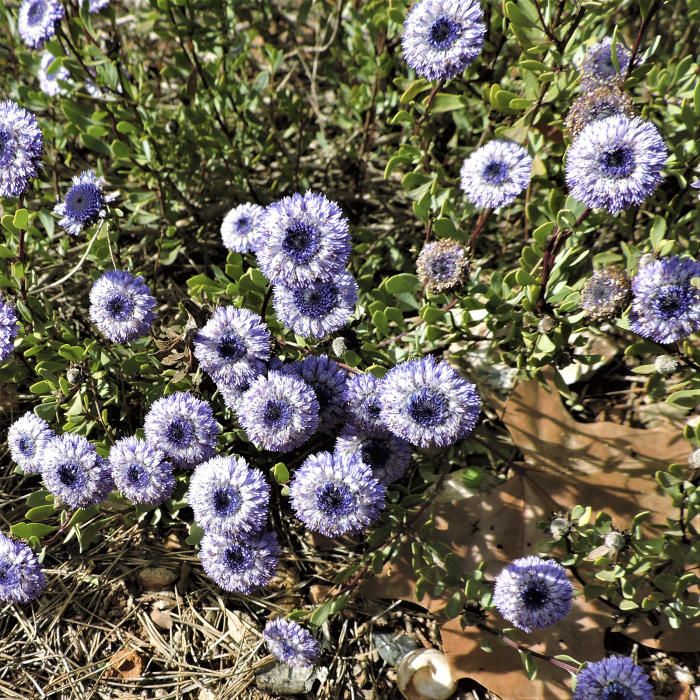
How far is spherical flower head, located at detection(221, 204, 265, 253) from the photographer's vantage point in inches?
140

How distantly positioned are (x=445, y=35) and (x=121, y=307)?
1940 mm

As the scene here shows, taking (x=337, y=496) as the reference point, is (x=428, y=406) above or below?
above

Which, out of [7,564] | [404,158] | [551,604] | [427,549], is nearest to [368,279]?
[404,158]

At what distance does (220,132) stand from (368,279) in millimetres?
1521

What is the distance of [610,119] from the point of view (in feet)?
9.39

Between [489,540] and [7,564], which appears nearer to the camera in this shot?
[7,564]

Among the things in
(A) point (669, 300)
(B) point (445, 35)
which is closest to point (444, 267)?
(A) point (669, 300)

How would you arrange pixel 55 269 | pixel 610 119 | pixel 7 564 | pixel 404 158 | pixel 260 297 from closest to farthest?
pixel 610 119 < pixel 7 564 < pixel 260 297 < pixel 404 158 < pixel 55 269

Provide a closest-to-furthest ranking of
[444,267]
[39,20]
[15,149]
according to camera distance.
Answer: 1. [444,267]
2. [15,149]
3. [39,20]

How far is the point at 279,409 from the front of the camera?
2.88 metres

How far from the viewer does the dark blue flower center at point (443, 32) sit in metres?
3.15

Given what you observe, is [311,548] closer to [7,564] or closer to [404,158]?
[7,564]

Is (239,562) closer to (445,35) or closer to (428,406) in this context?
(428,406)

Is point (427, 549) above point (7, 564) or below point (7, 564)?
below
